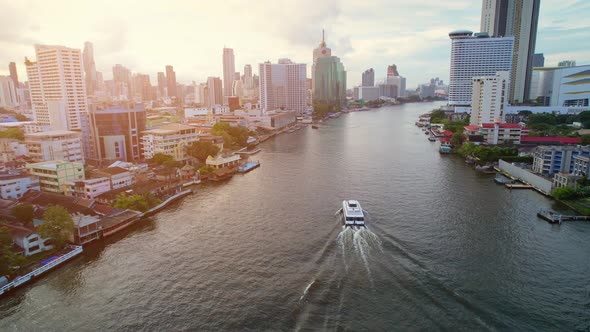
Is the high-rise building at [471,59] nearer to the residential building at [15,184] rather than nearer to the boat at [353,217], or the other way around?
the boat at [353,217]

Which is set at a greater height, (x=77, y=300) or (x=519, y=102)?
(x=519, y=102)

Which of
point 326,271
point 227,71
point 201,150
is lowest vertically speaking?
point 326,271

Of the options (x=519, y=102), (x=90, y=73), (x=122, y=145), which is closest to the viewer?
(x=122, y=145)

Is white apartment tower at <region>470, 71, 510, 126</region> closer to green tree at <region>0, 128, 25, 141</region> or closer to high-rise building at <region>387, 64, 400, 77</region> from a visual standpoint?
green tree at <region>0, 128, 25, 141</region>

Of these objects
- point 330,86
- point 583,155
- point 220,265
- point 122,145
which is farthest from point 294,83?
point 220,265

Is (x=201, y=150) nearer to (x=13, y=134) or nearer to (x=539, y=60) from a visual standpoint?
(x=13, y=134)

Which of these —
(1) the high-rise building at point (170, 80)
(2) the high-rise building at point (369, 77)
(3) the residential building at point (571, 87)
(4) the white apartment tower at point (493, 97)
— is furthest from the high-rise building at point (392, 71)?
(4) the white apartment tower at point (493, 97)

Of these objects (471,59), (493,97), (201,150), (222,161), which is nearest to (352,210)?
(222,161)

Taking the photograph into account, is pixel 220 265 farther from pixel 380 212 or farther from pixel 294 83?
pixel 294 83
